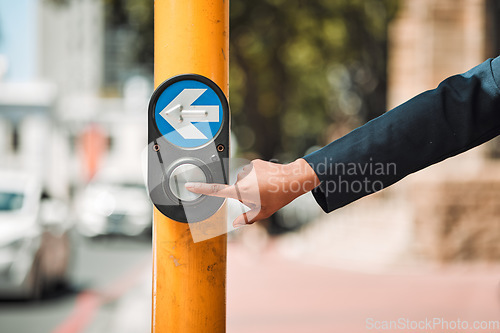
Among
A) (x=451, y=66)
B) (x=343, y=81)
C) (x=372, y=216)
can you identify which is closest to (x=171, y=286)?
(x=451, y=66)

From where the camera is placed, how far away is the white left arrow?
1732mm

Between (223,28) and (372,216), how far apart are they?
46.5 feet

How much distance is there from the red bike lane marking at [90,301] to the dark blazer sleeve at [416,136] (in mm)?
5955

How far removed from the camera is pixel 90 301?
9047mm

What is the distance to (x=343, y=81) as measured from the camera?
30969 millimetres

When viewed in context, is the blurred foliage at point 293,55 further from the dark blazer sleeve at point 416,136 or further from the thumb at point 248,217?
the thumb at point 248,217

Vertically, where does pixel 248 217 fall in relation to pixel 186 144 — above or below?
below

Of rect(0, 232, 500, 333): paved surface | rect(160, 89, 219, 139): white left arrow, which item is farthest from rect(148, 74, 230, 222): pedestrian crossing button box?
rect(0, 232, 500, 333): paved surface

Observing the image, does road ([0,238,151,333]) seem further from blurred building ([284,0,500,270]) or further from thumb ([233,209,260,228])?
thumb ([233,209,260,228])

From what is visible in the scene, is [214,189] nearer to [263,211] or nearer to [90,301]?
[263,211]

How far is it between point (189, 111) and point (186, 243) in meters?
0.33

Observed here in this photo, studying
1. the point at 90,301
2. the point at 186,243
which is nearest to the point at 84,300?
the point at 90,301

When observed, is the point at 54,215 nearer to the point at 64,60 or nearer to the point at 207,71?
the point at 207,71

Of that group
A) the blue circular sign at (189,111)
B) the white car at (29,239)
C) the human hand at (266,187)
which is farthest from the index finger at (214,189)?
the white car at (29,239)
